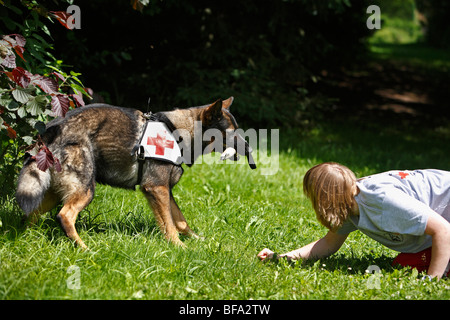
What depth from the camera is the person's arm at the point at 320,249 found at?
3.85 meters

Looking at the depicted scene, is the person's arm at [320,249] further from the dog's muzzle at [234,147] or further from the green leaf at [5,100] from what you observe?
the green leaf at [5,100]

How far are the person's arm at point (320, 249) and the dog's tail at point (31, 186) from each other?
1.73 m

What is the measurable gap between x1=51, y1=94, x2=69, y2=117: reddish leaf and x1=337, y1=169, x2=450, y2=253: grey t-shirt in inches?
86.5

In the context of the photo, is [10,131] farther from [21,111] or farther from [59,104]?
[59,104]

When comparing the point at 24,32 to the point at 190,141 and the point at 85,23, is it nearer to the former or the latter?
the point at 190,141

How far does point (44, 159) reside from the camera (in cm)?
330

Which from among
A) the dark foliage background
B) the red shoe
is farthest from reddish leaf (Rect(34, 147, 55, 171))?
the dark foliage background

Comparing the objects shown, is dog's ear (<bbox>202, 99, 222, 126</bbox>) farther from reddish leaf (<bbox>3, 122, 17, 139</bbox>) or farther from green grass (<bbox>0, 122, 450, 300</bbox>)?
reddish leaf (<bbox>3, 122, 17, 139</bbox>)

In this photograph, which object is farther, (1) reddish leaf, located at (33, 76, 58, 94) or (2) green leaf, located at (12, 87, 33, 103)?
(1) reddish leaf, located at (33, 76, 58, 94)

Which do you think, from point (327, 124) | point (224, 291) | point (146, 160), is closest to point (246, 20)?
point (327, 124)

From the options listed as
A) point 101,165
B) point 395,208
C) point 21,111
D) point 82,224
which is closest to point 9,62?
point 21,111

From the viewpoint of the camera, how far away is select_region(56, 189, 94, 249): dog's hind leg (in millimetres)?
3615

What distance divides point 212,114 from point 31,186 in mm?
1625

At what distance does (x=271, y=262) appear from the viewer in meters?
3.74
